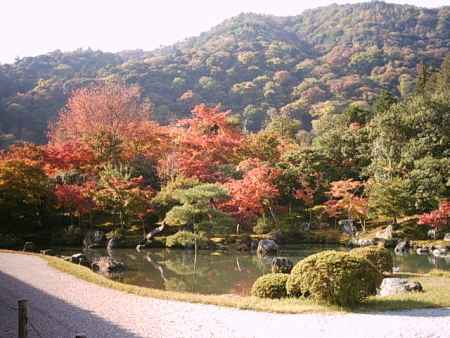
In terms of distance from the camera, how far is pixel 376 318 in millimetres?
7785

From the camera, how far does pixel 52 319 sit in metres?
7.89

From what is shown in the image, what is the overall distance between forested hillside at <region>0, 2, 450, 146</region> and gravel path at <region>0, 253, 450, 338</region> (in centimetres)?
3792

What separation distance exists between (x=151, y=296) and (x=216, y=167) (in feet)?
64.0

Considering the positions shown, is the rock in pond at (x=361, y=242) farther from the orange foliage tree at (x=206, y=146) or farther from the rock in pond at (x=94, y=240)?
the rock in pond at (x=94, y=240)

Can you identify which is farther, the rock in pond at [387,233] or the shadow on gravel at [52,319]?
the rock in pond at [387,233]

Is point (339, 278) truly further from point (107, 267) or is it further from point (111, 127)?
point (111, 127)

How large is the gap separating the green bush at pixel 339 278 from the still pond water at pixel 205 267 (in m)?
4.33

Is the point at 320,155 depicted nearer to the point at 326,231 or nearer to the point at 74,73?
the point at 326,231

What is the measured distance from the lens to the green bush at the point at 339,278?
845cm

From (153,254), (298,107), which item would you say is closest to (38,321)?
(153,254)

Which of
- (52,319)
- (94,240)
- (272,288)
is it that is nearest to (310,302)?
(272,288)

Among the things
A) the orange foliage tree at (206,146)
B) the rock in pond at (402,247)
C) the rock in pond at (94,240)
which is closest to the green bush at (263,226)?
the orange foliage tree at (206,146)

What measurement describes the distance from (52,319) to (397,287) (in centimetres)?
726

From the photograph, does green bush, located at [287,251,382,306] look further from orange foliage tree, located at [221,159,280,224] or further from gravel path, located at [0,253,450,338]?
orange foliage tree, located at [221,159,280,224]
